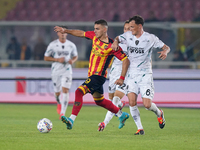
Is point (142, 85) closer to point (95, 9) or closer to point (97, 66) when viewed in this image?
point (97, 66)

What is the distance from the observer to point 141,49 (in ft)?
22.5

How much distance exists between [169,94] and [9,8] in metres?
10.4

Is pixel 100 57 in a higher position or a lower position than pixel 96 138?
higher

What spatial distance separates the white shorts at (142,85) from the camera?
6.83 meters

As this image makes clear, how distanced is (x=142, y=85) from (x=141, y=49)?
0.63 meters

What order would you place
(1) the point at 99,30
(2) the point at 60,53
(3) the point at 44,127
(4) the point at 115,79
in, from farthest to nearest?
1. (2) the point at 60,53
2. (4) the point at 115,79
3. (1) the point at 99,30
4. (3) the point at 44,127

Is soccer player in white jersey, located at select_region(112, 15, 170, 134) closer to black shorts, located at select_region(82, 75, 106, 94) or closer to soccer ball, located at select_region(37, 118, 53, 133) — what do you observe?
black shorts, located at select_region(82, 75, 106, 94)

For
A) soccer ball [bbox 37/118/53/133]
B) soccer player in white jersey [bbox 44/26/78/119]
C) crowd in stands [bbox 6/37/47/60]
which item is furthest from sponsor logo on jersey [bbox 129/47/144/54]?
crowd in stands [bbox 6/37/47/60]

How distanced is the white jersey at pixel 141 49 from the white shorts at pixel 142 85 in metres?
0.09

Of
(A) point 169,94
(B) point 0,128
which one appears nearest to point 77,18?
(A) point 169,94

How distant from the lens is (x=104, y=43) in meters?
7.16

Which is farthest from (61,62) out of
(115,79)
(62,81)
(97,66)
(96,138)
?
(96,138)

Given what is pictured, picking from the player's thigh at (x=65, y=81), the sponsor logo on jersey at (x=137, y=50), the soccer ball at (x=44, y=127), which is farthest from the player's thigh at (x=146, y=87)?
the player's thigh at (x=65, y=81)

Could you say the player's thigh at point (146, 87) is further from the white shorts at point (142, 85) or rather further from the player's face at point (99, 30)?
the player's face at point (99, 30)
